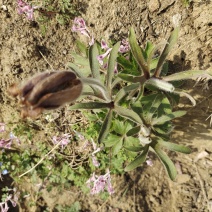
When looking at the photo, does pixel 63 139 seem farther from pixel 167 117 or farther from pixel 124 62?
pixel 167 117

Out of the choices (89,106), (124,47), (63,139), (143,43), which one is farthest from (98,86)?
(63,139)

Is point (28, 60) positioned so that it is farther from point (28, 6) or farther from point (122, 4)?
point (122, 4)

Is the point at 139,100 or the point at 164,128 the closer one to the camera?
the point at 139,100

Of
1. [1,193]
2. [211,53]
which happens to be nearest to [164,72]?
[211,53]

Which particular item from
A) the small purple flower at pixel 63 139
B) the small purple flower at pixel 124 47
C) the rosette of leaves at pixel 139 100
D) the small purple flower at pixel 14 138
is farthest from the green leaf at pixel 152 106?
the small purple flower at pixel 14 138

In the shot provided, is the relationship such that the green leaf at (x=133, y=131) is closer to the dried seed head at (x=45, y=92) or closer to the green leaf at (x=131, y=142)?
the green leaf at (x=131, y=142)

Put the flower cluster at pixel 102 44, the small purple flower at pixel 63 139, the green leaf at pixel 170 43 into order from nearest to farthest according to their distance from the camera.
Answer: the green leaf at pixel 170 43 < the flower cluster at pixel 102 44 < the small purple flower at pixel 63 139

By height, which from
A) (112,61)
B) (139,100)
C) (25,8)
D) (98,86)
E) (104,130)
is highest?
(25,8)
